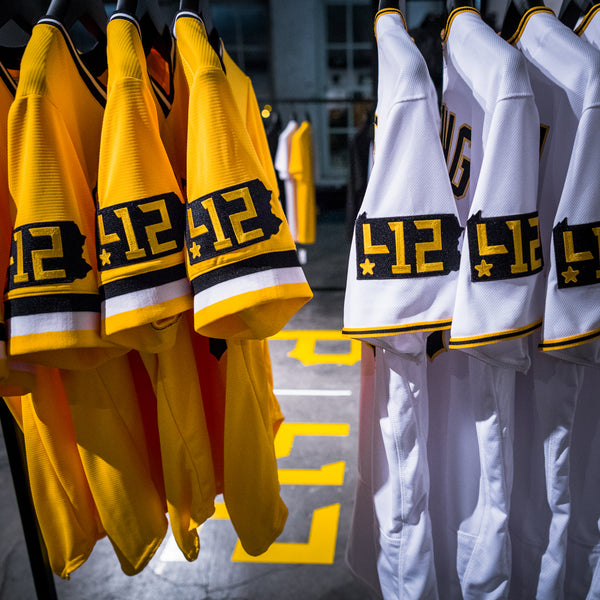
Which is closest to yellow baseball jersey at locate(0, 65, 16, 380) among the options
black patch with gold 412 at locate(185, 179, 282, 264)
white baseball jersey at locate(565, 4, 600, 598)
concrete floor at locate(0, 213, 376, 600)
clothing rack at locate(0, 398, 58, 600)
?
black patch with gold 412 at locate(185, 179, 282, 264)

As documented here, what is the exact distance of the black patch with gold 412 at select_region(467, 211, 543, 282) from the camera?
1.90 feet

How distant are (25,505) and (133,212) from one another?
820mm

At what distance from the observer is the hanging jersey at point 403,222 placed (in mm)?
575

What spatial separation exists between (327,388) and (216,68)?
1.76 meters

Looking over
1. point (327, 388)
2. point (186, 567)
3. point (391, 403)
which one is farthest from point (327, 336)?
point (391, 403)

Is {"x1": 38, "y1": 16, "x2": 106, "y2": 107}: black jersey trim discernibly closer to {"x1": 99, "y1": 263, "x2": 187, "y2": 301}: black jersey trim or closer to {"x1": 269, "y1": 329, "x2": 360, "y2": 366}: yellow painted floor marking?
{"x1": 99, "y1": 263, "x2": 187, "y2": 301}: black jersey trim

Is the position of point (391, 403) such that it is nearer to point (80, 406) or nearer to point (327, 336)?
point (80, 406)

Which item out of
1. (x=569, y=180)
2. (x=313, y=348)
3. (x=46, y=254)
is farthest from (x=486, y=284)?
(x=313, y=348)

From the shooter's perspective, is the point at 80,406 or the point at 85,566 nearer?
the point at 80,406

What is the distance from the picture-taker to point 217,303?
1.81 feet

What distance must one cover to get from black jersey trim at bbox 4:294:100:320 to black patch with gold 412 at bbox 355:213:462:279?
34 cm

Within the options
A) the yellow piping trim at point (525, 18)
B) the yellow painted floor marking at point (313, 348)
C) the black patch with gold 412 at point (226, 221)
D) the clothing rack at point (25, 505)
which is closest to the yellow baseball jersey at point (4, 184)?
the black patch with gold 412 at point (226, 221)

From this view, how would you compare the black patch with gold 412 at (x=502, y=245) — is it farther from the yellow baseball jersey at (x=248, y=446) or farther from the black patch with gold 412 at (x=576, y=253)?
the yellow baseball jersey at (x=248, y=446)

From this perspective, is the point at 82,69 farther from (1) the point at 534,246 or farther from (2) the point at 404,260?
(1) the point at 534,246
